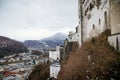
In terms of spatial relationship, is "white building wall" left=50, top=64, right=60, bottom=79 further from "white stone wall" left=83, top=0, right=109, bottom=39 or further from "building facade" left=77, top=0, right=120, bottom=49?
"white stone wall" left=83, top=0, right=109, bottom=39

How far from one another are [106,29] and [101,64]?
5875mm

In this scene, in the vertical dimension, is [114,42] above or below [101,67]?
above

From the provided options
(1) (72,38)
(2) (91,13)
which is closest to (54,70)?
(1) (72,38)

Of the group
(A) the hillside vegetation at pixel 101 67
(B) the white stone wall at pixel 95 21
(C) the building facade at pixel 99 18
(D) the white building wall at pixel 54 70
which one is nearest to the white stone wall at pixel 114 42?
(C) the building facade at pixel 99 18

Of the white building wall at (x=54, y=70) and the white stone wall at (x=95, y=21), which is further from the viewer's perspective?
the white building wall at (x=54, y=70)

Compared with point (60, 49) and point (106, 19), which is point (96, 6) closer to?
point (106, 19)

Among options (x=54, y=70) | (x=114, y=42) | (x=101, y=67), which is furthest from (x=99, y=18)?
(x=54, y=70)

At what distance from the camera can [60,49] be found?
57250mm

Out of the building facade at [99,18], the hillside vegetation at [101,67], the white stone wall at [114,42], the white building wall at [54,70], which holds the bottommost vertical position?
the white building wall at [54,70]

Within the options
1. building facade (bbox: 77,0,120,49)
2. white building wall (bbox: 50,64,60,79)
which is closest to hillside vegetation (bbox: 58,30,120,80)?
building facade (bbox: 77,0,120,49)

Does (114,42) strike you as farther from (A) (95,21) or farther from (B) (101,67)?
(A) (95,21)

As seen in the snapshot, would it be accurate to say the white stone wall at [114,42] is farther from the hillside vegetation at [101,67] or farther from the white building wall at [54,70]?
the white building wall at [54,70]

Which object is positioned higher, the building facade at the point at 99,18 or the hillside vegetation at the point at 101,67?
the building facade at the point at 99,18

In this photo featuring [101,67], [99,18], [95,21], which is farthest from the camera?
[95,21]
